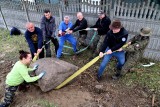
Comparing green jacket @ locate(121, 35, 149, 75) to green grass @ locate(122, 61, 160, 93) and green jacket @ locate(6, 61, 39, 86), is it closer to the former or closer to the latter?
green grass @ locate(122, 61, 160, 93)

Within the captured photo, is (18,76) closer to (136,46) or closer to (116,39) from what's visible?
(116,39)

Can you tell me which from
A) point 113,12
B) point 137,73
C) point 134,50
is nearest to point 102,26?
point 113,12

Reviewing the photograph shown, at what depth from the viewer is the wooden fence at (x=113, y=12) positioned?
Result: 5461 mm

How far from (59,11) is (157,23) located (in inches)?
145

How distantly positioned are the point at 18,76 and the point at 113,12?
3.71m

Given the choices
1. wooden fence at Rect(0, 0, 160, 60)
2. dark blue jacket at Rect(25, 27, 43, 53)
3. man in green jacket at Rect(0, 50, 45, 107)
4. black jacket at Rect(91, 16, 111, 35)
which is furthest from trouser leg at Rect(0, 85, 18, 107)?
wooden fence at Rect(0, 0, 160, 60)

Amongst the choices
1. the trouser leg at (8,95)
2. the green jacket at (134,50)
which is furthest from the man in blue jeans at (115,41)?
the trouser leg at (8,95)

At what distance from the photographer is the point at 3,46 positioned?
7824 mm

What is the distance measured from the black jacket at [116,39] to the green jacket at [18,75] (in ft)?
7.13

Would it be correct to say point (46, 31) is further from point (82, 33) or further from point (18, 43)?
point (18, 43)

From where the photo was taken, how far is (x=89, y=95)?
460 cm

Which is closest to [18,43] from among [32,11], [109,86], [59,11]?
[32,11]

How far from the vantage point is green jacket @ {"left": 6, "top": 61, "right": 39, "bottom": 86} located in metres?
4.00

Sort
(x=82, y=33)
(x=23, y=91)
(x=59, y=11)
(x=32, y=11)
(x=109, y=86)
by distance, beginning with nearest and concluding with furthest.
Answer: (x=23, y=91) < (x=109, y=86) < (x=82, y=33) < (x=59, y=11) < (x=32, y=11)
